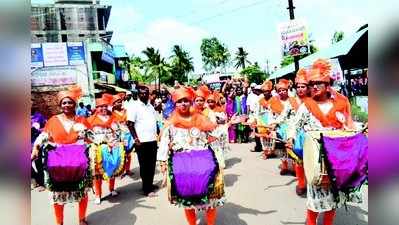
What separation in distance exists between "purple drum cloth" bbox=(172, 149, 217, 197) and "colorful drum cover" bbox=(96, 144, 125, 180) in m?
2.15

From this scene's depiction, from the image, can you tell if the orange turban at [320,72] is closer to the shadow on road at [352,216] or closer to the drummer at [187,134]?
the drummer at [187,134]

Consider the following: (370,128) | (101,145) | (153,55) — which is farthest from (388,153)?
(153,55)

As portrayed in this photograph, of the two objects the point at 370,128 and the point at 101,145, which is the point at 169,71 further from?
the point at 370,128

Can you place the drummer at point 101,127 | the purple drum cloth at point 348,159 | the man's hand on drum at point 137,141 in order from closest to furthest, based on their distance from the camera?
the purple drum cloth at point 348,159 → the drummer at point 101,127 → the man's hand on drum at point 137,141

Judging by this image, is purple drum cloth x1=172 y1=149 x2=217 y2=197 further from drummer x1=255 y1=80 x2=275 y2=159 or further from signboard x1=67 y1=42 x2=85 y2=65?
signboard x1=67 y1=42 x2=85 y2=65

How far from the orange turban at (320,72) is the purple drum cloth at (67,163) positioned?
2.59m

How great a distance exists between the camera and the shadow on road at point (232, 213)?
514cm

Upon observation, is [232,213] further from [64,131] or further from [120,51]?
[120,51]

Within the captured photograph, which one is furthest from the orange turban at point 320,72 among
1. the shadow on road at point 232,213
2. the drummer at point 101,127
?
the drummer at point 101,127

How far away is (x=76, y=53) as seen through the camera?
2514cm

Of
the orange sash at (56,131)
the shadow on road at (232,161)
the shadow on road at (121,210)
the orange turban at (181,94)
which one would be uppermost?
the orange turban at (181,94)

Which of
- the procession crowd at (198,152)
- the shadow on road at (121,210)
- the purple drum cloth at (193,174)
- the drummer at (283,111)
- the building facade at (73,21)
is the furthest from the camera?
the building facade at (73,21)

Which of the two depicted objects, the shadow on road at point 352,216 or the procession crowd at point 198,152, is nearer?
the procession crowd at point 198,152

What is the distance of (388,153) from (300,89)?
366 cm
